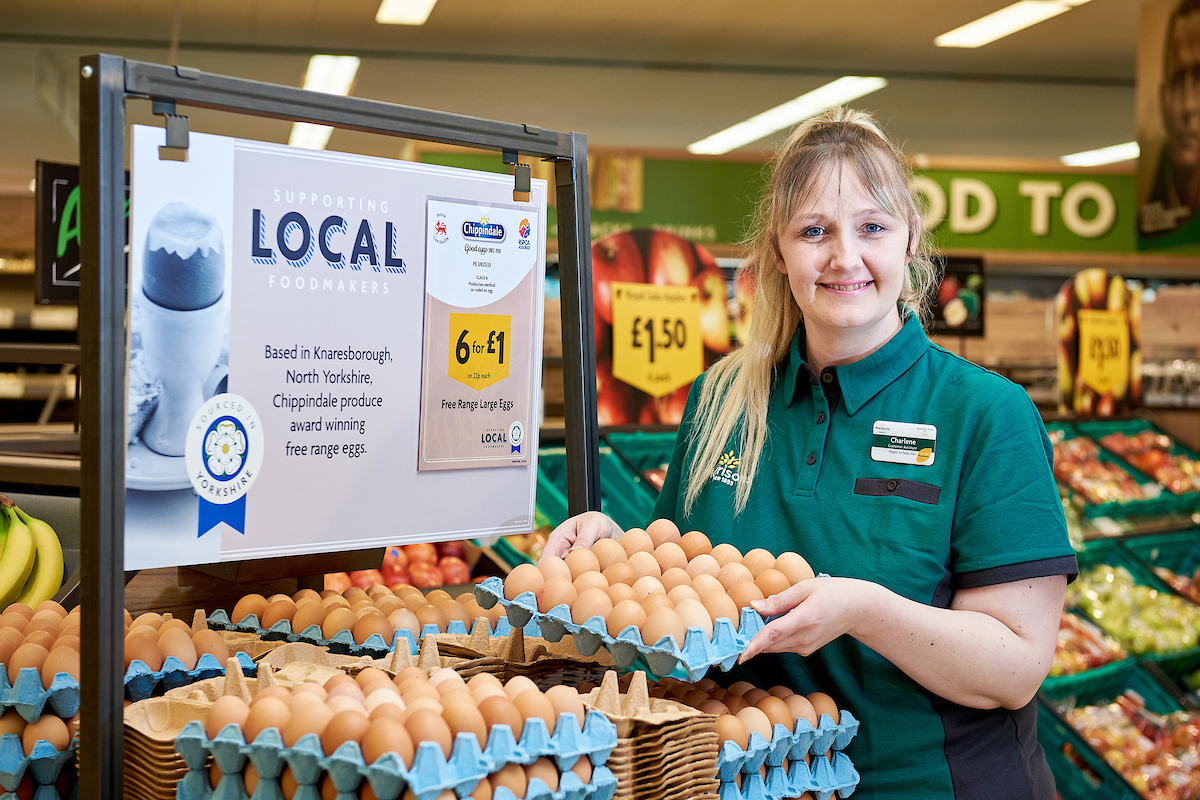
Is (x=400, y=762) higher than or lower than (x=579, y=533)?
lower

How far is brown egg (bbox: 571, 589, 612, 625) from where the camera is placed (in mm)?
1282

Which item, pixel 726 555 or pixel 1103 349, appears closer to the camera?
pixel 726 555

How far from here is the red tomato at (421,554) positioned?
338cm

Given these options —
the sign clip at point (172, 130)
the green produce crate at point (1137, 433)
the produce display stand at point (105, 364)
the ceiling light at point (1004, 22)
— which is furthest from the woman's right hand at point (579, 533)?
the ceiling light at point (1004, 22)

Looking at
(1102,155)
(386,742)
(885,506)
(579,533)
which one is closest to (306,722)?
(386,742)

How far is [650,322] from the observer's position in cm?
370

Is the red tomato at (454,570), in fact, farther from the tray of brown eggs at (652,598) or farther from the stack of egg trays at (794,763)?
the stack of egg trays at (794,763)

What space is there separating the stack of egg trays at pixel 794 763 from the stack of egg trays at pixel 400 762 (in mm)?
197

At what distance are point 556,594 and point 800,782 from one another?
416 millimetres

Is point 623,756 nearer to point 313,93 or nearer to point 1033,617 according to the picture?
point 1033,617

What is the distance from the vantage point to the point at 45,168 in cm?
294

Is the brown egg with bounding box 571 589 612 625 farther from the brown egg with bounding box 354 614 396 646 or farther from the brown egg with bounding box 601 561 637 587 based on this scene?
the brown egg with bounding box 354 614 396 646

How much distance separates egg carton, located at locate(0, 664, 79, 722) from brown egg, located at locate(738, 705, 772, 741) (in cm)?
88

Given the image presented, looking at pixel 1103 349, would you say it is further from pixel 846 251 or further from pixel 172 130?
pixel 172 130
